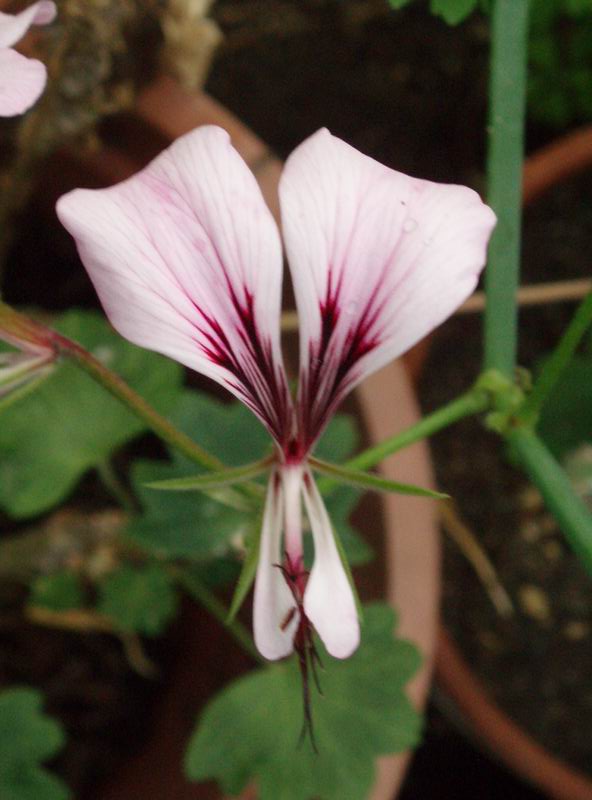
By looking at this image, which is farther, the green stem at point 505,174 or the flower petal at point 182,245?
the green stem at point 505,174

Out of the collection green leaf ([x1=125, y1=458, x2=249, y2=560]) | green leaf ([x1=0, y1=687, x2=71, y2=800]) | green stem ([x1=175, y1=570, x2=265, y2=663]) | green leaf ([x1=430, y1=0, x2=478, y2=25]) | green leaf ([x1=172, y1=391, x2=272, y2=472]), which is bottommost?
green leaf ([x1=0, y1=687, x2=71, y2=800])

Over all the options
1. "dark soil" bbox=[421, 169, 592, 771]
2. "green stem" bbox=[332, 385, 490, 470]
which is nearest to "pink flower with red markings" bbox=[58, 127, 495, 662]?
"green stem" bbox=[332, 385, 490, 470]

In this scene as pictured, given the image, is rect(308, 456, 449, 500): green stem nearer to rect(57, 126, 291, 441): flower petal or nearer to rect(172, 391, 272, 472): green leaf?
rect(57, 126, 291, 441): flower petal

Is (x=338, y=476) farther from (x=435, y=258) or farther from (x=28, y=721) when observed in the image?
(x=28, y=721)

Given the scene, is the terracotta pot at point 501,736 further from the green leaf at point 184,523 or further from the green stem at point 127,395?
the green stem at point 127,395

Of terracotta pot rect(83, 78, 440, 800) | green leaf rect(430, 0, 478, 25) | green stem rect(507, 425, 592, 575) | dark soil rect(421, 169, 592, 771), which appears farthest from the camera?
dark soil rect(421, 169, 592, 771)

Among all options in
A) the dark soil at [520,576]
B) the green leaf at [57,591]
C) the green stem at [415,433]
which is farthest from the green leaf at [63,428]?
the dark soil at [520,576]

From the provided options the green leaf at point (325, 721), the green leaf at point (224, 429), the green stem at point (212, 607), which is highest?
the green leaf at point (224, 429)

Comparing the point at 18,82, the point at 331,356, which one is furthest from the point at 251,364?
the point at 18,82
